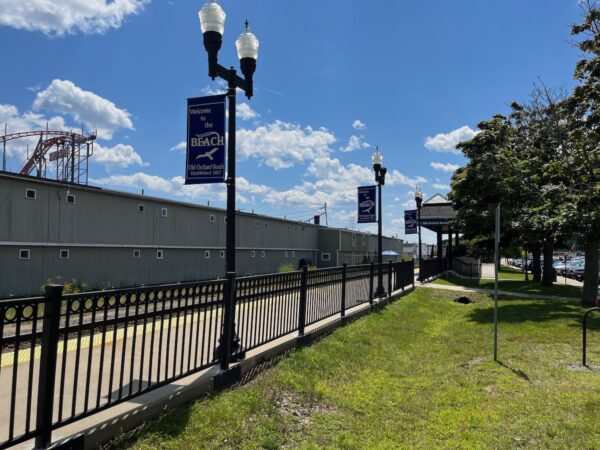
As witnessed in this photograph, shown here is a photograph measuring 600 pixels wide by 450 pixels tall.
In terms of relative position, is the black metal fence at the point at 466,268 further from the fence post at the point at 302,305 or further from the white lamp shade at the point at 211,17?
the white lamp shade at the point at 211,17

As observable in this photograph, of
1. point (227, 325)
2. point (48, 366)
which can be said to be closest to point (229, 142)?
point (227, 325)

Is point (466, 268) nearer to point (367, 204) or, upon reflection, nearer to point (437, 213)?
point (437, 213)

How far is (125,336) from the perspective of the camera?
4188 millimetres

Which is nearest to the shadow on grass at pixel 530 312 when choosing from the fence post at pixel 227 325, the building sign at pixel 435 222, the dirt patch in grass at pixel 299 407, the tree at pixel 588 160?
the tree at pixel 588 160


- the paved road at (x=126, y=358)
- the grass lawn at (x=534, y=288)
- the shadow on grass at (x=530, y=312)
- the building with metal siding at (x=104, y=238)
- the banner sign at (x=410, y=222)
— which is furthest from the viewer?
the banner sign at (x=410, y=222)

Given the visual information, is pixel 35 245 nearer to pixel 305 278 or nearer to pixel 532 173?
pixel 305 278

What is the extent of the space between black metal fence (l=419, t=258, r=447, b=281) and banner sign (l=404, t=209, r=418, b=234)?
208cm

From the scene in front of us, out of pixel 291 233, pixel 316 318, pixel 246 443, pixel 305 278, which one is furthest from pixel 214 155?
pixel 291 233

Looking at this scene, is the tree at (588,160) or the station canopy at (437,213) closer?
the tree at (588,160)

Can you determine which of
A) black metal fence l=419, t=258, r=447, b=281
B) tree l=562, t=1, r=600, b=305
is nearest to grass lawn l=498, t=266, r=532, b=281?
black metal fence l=419, t=258, r=447, b=281

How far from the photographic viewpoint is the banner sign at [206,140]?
20.6 feet

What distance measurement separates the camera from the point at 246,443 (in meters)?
4.25

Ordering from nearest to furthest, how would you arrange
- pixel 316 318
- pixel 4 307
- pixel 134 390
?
1. pixel 4 307
2. pixel 134 390
3. pixel 316 318

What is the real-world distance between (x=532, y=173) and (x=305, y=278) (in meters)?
14.1
